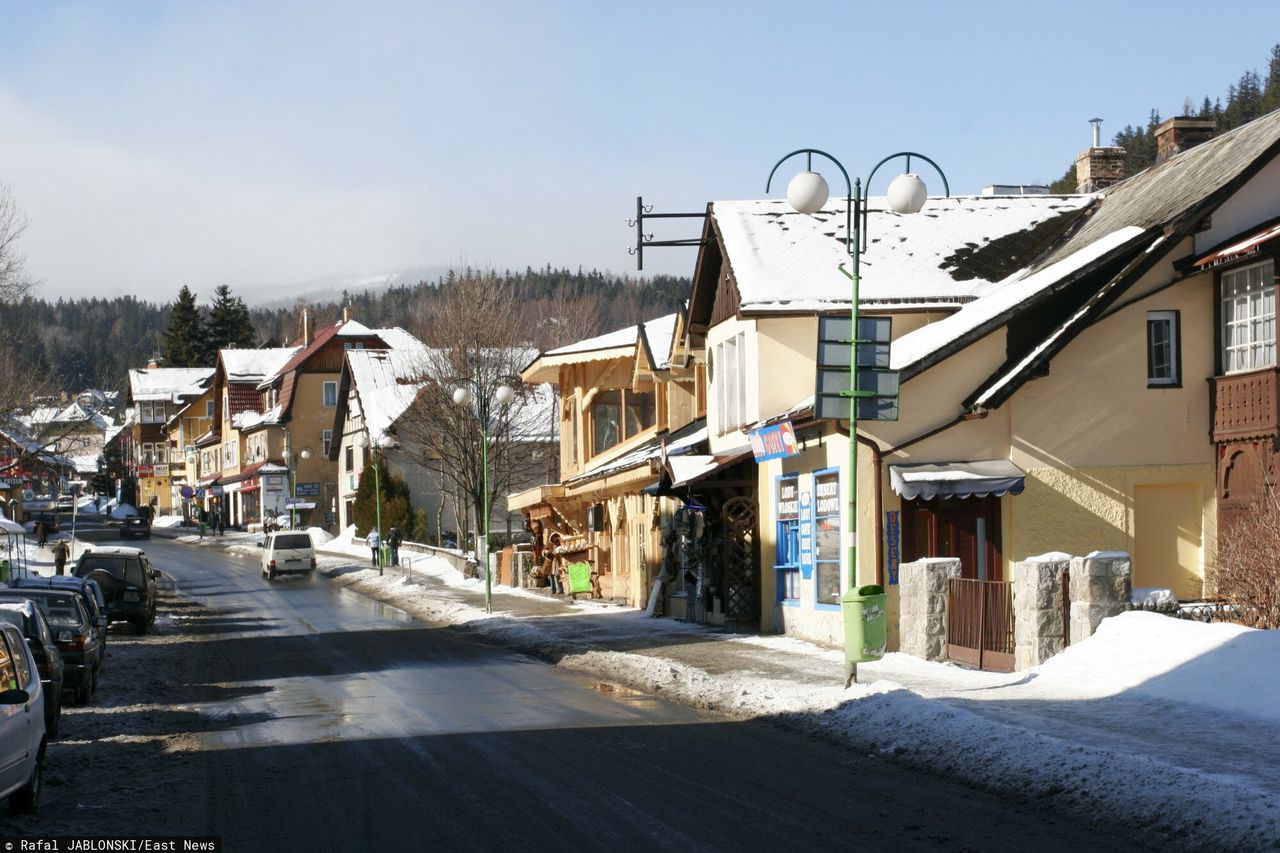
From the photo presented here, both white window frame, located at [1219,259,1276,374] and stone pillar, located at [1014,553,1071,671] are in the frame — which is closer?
stone pillar, located at [1014,553,1071,671]

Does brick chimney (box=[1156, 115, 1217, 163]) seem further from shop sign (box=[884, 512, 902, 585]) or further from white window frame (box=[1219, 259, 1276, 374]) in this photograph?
shop sign (box=[884, 512, 902, 585])

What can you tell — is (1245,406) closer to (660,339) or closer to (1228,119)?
(660,339)

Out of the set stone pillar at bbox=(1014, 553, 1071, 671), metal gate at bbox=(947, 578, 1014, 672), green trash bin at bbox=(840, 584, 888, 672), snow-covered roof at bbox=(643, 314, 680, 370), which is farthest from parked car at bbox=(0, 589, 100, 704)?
snow-covered roof at bbox=(643, 314, 680, 370)

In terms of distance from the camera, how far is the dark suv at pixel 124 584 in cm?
3409

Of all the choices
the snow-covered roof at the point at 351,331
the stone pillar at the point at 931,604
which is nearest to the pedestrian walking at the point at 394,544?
the snow-covered roof at the point at 351,331

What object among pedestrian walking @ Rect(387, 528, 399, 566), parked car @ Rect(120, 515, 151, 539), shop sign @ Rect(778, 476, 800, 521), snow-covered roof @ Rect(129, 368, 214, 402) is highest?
snow-covered roof @ Rect(129, 368, 214, 402)

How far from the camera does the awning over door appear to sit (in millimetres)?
21812

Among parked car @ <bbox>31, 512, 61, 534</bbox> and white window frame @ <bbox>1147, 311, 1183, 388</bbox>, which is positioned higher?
white window frame @ <bbox>1147, 311, 1183, 388</bbox>

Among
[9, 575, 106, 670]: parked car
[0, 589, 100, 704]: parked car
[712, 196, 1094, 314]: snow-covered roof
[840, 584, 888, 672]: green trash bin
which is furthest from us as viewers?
[712, 196, 1094, 314]: snow-covered roof

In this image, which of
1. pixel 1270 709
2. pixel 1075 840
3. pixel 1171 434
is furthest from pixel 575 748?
pixel 1171 434

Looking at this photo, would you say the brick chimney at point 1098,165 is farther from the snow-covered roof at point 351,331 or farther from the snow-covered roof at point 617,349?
the snow-covered roof at point 351,331

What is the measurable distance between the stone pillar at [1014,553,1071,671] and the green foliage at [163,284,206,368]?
130 metres

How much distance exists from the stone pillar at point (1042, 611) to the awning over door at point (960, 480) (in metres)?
3.40

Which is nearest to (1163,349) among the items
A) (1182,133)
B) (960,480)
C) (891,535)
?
(960,480)
